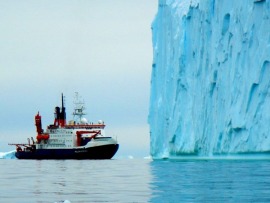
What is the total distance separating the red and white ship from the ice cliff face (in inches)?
559

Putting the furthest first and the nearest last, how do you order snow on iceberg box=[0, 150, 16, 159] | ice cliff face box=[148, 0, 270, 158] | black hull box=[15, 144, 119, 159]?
snow on iceberg box=[0, 150, 16, 159] < black hull box=[15, 144, 119, 159] < ice cliff face box=[148, 0, 270, 158]

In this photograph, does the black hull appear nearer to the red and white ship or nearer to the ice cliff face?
the red and white ship

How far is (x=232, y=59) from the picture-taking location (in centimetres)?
3088

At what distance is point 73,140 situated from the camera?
54500mm

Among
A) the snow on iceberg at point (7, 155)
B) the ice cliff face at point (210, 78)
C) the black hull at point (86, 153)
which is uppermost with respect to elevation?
the ice cliff face at point (210, 78)

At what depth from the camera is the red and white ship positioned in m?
53.1

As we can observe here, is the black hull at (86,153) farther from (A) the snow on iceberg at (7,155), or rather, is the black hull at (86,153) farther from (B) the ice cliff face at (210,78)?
(A) the snow on iceberg at (7,155)

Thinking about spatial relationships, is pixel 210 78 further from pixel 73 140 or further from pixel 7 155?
pixel 7 155

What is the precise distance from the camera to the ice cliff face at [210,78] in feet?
95.0

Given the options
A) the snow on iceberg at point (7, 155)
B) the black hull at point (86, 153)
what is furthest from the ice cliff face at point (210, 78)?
the snow on iceberg at point (7, 155)

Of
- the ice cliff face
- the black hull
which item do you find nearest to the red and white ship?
the black hull

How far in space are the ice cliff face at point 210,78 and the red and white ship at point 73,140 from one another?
1419cm

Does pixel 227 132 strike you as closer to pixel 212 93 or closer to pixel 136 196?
pixel 212 93

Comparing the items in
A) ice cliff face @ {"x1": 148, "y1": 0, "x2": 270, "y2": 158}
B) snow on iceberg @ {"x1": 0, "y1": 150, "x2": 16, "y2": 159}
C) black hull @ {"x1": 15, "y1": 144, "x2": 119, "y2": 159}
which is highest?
ice cliff face @ {"x1": 148, "y1": 0, "x2": 270, "y2": 158}
